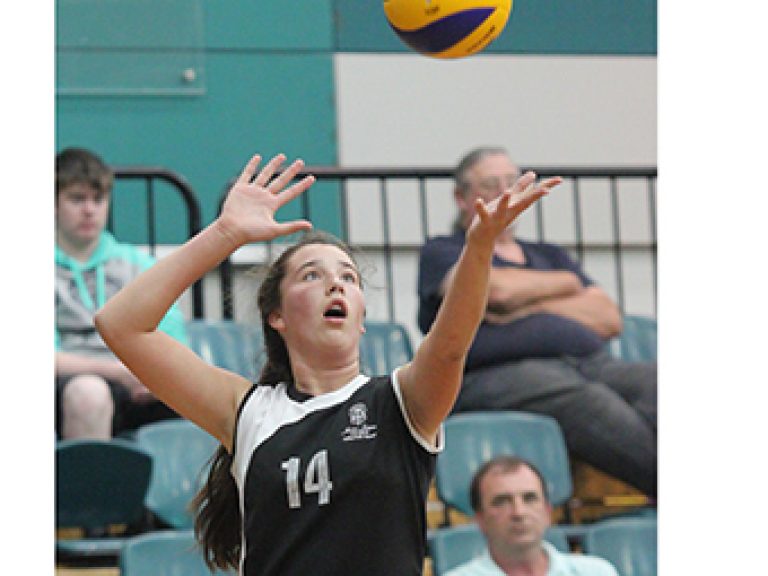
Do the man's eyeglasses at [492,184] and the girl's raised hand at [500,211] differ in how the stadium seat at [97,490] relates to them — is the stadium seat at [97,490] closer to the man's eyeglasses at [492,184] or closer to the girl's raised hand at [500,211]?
the man's eyeglasses at [492,184]

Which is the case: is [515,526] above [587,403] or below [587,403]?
below

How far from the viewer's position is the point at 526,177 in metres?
2.43

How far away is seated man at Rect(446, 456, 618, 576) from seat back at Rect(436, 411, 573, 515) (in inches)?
11.9

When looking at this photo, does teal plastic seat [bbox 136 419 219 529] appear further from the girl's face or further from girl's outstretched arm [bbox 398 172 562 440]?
girl's outstretched arm [bbox 398 172 562 440]

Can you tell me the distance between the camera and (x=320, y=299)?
105 inches

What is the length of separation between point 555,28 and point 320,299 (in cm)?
431

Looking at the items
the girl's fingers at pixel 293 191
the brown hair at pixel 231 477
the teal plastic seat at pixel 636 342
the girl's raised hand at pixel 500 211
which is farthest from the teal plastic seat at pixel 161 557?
the teal plastic seat at pixel 636 342

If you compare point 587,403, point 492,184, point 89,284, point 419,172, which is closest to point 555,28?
point 419,172

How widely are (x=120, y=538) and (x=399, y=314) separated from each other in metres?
2.83

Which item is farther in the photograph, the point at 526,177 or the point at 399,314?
the point at 399,314

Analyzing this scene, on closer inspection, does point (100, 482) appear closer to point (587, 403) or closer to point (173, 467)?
point (173, 467)
